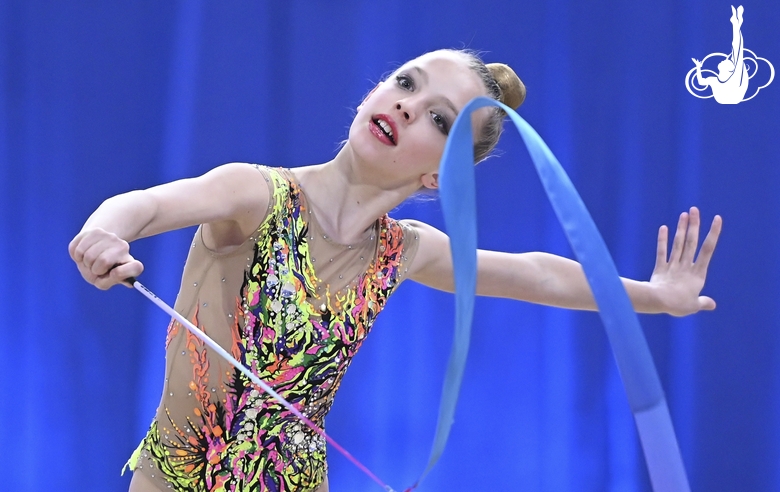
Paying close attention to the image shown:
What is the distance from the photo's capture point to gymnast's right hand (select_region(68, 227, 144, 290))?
92 cm

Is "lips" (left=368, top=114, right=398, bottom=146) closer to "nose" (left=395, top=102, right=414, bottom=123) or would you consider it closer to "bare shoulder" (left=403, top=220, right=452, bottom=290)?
"nose" (left=395, top=102, right=414, bottom=123)

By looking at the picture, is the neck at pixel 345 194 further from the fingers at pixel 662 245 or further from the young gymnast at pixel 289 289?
the fingers at pixel 662 245

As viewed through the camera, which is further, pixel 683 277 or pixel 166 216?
pixel 683 277

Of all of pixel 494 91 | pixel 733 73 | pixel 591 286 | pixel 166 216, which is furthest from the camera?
pixel 733 73

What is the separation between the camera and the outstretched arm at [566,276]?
4.81 ft

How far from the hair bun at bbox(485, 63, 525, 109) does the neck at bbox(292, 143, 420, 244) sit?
0.77 ft

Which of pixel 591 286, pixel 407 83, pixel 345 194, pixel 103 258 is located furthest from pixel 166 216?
pixel 591 286

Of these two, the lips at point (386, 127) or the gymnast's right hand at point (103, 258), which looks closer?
the gymnast's right hand at point (103, 258)

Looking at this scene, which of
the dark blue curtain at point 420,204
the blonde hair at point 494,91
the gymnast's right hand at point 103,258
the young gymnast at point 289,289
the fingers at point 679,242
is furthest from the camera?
the dark blue curtain at point 420,204

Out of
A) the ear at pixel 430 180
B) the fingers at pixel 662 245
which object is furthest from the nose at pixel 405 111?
the fingers at pixel 662 245

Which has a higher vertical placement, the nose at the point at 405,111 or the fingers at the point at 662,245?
the nose at the point at 405,111

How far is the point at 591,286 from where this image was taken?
2.71 ft

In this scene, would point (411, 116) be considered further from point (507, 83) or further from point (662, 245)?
point (662, 245)

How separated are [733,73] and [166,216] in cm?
169
